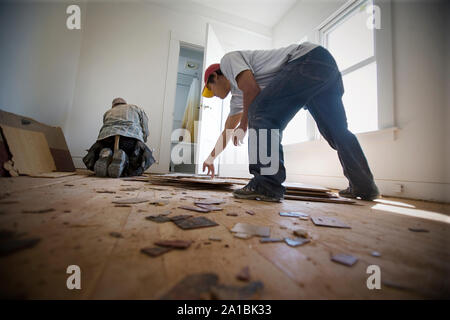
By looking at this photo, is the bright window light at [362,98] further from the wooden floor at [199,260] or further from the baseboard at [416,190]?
the wooden floor at [199,260]

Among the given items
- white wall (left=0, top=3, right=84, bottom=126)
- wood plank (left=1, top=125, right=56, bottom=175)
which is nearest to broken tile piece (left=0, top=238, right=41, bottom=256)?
wood plank (left=1, top=125, right=56, bottom=175)

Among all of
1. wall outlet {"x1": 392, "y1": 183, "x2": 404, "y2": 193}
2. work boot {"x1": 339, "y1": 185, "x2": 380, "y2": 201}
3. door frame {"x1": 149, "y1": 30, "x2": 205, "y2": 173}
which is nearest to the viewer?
work boot {"x1": 339, "y1": 185, "x2": 380, "y2": 201}

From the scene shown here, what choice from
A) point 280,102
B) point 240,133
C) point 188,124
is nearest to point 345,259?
point 280,102

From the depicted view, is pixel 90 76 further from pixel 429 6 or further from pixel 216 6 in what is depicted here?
pixel 429 6

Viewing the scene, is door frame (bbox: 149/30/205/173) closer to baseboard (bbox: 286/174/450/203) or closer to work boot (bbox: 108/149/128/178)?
work boot (bbox: 108/149/128/178)

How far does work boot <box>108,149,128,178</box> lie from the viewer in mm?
2209

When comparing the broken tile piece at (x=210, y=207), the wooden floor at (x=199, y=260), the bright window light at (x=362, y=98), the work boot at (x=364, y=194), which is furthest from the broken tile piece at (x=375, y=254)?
the bright window light at (x=362, y=98)

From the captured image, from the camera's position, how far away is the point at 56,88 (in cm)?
304

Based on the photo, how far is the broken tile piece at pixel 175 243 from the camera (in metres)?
0.45

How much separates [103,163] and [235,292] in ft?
7.98

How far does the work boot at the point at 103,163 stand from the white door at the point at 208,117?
151 centimetres

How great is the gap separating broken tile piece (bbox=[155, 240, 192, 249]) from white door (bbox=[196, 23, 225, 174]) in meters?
3.04
